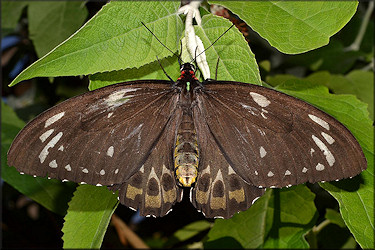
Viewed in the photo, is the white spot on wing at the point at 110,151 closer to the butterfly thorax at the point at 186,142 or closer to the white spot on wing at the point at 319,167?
the butterfly thorax at the point at 186,142

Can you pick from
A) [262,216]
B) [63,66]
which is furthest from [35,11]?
[262,216]

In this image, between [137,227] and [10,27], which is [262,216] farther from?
[10,27]

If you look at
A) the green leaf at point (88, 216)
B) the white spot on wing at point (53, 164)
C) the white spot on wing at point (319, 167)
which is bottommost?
the green leaf at point (88, 216)

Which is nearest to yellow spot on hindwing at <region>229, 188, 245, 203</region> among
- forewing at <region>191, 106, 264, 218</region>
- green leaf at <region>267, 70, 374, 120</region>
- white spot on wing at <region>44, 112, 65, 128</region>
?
forewing at <region>191, 106, 264, 218</region>

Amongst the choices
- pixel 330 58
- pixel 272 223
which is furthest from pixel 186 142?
pixel 330 58

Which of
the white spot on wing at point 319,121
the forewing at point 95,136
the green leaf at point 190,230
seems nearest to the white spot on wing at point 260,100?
the white spot on wing at point 319,121

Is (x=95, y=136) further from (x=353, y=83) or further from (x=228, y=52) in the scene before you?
(x=353, y=83)

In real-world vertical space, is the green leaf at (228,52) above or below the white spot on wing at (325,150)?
above
